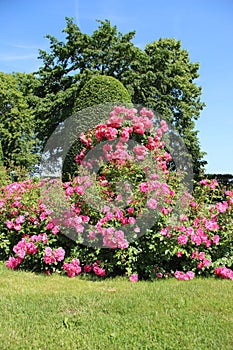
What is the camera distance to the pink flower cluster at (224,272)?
457cm

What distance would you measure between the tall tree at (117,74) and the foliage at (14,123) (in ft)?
11.4

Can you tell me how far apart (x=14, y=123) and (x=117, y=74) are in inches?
316

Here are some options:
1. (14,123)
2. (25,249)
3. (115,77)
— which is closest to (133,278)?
(25,249)

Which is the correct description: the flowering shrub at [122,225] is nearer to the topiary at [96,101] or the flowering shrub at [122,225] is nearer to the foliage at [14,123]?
the topiary at [96,101]

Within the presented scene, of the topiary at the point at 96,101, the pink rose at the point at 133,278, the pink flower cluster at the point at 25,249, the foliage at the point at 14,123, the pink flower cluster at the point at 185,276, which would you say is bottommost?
the pink rose at the point at 133,278

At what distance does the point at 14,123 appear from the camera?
2317 centimetres

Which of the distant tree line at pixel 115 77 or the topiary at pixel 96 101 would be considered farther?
the distant tree line at pixel 115 77

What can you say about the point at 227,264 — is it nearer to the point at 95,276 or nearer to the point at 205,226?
the point at 205,226

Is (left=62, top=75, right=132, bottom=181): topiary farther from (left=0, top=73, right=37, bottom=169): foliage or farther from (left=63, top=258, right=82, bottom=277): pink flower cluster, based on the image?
(left=0, top=73, right=37, bottom=169): foliage

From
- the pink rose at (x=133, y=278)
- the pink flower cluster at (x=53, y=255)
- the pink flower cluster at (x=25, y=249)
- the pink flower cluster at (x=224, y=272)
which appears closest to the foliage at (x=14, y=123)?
the pink flower cluster at (x=25, y=249)

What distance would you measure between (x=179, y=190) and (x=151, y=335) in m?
2.61

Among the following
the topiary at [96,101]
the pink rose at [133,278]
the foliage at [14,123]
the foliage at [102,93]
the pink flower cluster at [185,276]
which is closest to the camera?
the pink rose at [133,278]

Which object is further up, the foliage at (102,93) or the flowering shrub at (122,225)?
the foliage at (102,93)

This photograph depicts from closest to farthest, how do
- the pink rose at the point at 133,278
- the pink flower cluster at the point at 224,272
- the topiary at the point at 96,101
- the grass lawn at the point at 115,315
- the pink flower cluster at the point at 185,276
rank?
the grass lawn at the point at 115,315 → the pink rose at the point at 133,278 → the pink flower cluster at the point at 185,276 → the pink flower cluster at the point at 224,272 → the topiary at the point at 96,101
